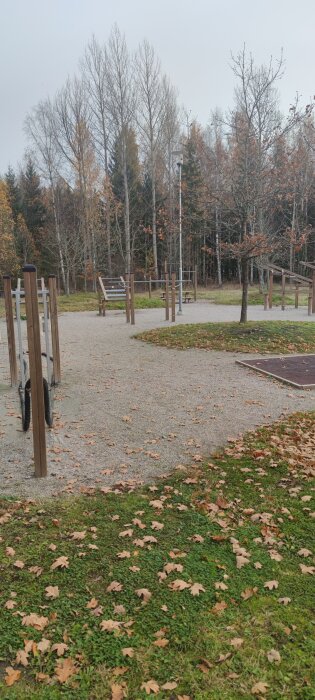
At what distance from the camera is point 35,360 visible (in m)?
4.36

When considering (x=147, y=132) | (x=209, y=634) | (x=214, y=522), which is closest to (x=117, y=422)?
(x=214, y=522)

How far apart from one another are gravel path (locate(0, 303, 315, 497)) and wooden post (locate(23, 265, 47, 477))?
0.36 meters

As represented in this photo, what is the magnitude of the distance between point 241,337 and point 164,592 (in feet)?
32.0

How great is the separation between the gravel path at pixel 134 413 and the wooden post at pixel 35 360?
36cm

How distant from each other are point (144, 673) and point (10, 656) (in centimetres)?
67

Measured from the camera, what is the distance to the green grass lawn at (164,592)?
91.3 inches

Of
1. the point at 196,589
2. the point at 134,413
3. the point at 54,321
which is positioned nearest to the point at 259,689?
the point at 196,589

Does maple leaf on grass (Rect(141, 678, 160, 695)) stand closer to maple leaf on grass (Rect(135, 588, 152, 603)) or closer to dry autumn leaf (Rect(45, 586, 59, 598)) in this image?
maple leaf on grass (Rect(135, 588, 152, 603))

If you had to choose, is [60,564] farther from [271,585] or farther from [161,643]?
[271,585]

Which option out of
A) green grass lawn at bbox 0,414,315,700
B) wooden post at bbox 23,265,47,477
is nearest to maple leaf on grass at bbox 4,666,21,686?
green grass lawn at bbox 0,414,315,700

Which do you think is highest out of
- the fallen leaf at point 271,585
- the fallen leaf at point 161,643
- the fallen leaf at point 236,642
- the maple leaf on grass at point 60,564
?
the maple leaf on grass at point 60,564

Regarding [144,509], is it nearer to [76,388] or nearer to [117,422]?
[117,422]

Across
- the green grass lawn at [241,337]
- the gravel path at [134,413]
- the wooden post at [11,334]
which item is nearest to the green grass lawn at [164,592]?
the gravel path at [134,413]

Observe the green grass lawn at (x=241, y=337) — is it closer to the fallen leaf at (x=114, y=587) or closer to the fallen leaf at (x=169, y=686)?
the fallen leaf at (x=114, y=587)
